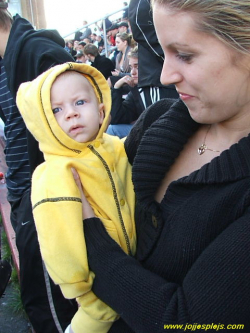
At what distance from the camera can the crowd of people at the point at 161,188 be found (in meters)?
1.02

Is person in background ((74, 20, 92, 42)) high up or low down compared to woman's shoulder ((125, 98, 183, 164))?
→ up

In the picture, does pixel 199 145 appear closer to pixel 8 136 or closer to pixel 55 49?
pixel 55 49

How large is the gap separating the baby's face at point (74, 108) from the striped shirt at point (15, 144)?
94 cm

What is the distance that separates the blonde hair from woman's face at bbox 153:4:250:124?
0.02 m

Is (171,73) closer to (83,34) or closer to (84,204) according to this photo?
(84,204)

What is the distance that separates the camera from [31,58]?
7.32 ft

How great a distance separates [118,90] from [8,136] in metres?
2.39

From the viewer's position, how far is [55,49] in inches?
87.8

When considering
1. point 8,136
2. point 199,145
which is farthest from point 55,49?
point 199,145

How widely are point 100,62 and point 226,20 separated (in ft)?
21.9

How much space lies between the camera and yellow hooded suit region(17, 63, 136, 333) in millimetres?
1313

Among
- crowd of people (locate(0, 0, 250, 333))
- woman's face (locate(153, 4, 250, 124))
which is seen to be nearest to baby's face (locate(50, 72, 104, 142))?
crowd of people (locate(0, 0, 250, 333))

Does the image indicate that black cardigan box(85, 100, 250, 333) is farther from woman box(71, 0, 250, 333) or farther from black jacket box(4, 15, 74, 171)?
black jacket box(4, 15, 74, 171)

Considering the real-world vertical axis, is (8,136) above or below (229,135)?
below
